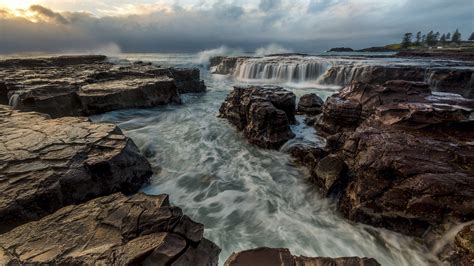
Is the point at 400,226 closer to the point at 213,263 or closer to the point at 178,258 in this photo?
the point at 213,263

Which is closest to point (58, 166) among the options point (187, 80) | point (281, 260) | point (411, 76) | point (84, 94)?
point (281, 260)

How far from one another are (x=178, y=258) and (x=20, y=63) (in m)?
29.7

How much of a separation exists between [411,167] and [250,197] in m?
2.90

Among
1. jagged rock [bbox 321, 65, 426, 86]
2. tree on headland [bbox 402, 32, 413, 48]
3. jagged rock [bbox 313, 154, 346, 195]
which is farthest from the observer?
tree on headland [bbox 402, 32, 413, 48]

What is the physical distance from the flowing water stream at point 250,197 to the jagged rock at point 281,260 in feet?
5.40

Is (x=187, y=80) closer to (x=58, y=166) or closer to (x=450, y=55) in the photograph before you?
(x=58, y=166)

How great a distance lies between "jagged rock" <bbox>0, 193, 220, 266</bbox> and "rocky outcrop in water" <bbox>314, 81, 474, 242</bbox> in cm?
288

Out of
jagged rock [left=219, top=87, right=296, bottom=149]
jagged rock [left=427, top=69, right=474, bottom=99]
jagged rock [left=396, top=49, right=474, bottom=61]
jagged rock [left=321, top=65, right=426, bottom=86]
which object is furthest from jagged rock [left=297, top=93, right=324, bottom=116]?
jagged rock [left=396, top=49, right=474, bottom=61]

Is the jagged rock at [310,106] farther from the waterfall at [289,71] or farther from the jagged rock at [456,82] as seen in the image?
the waterfall at [289,71]

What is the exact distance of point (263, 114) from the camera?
720 centimetres

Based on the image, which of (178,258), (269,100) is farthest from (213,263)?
(269,100)

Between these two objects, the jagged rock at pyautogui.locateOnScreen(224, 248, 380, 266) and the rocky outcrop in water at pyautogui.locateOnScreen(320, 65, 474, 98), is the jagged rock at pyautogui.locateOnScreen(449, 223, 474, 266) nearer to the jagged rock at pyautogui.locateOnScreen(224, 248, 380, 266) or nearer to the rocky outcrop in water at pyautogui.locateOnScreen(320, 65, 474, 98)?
the jagged rock at pyautogui.locateOnScreen(224, 248, 380, 266)

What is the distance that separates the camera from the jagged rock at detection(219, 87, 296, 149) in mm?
7164

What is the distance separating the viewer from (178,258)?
2.09 m
